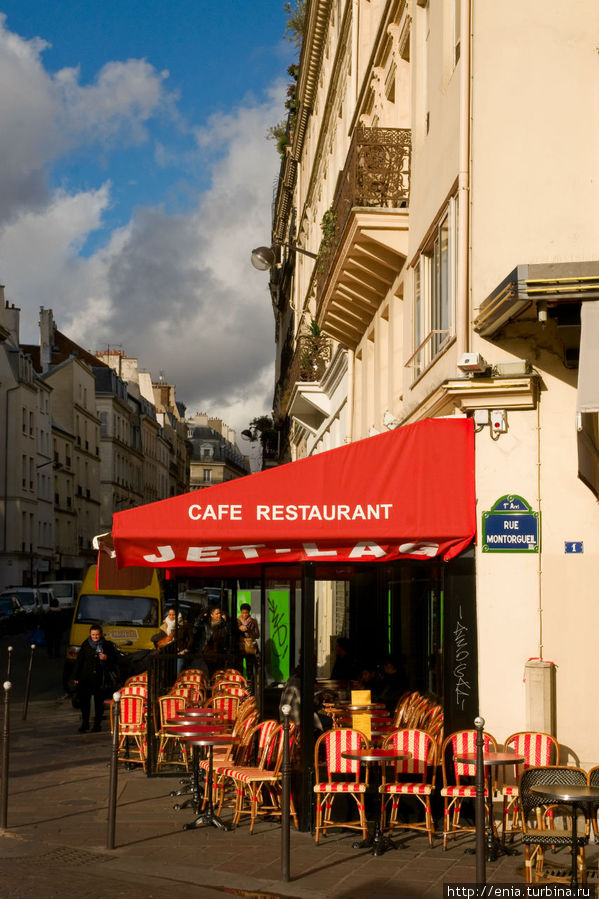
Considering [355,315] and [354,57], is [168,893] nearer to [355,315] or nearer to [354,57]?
[355,315]

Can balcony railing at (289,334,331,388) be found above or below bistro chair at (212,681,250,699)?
above

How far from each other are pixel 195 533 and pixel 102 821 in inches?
118

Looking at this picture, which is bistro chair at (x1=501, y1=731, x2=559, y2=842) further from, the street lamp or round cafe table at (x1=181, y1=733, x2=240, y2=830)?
the street lamp

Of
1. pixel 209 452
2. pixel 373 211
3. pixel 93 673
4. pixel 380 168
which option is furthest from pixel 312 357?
pixel 209 452

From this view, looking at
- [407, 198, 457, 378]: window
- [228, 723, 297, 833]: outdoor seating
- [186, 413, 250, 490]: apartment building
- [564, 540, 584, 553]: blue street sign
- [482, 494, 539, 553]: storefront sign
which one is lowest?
[228, 723, 297, 833]: outdoor seating

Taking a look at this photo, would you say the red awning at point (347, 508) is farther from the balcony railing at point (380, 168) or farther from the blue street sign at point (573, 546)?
the balcony railing at point (380, 168)

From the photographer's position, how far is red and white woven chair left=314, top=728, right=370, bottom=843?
36.4ft

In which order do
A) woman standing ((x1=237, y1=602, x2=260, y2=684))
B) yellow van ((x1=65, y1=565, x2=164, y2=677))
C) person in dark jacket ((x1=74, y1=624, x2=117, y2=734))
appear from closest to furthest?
person in dark jacket ((x1=74, y1=624, x2=117, y2=734)) → woman standing ((x1=237, y1=602, x2=260, y2=684)) → yellow van ((x1=65, y1=565, x2=164, y2=677))

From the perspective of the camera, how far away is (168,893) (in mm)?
9031

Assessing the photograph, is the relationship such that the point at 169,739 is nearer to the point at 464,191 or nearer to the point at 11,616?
the point at 464,191

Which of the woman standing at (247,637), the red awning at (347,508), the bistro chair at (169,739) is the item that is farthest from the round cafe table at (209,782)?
the woman standing at (247,637)

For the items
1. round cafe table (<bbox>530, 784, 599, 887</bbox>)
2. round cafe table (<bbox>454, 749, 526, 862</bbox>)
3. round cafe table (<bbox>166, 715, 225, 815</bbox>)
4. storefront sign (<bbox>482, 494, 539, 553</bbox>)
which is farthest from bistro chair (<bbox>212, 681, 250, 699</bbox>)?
round cafe table (<bbox>530, 784, 599, 887</bbox>)

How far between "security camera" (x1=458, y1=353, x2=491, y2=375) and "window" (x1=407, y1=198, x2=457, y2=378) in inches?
52.5

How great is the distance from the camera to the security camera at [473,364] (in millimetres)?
11727
